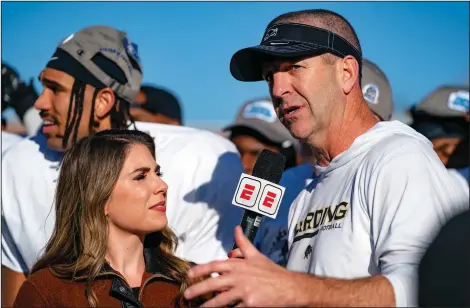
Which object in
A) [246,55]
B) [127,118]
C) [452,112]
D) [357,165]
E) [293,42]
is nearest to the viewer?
[357,165]

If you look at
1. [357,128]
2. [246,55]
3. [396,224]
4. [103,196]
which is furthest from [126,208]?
[396,224]

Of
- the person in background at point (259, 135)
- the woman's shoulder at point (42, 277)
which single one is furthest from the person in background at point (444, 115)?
the woman's shoulder at point (42, 277)

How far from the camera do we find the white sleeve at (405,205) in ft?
8.05

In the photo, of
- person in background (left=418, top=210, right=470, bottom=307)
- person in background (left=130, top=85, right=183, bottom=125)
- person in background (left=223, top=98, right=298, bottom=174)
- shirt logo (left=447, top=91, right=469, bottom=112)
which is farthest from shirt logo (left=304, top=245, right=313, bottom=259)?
person in background (left=130, top=85, right=183, bottom=125)

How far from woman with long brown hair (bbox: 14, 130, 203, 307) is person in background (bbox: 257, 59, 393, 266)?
0.91 metres

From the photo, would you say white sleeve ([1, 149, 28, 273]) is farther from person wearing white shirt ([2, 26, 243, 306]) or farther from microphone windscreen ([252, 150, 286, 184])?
microphone windscreen ([252, 150, 286, 184])

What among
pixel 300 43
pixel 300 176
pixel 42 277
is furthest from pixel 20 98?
pixel 300 43

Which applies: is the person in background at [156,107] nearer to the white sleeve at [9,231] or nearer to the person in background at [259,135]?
the person in background at [259,135]

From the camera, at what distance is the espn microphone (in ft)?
9.16

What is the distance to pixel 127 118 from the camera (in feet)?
15.0

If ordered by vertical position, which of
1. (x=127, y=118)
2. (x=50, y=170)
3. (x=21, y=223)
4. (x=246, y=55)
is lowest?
(x=21, y=223)

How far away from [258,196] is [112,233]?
3.03 feet

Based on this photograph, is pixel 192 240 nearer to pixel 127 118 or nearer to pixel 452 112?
pixel 127 118

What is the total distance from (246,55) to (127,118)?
1351mm
